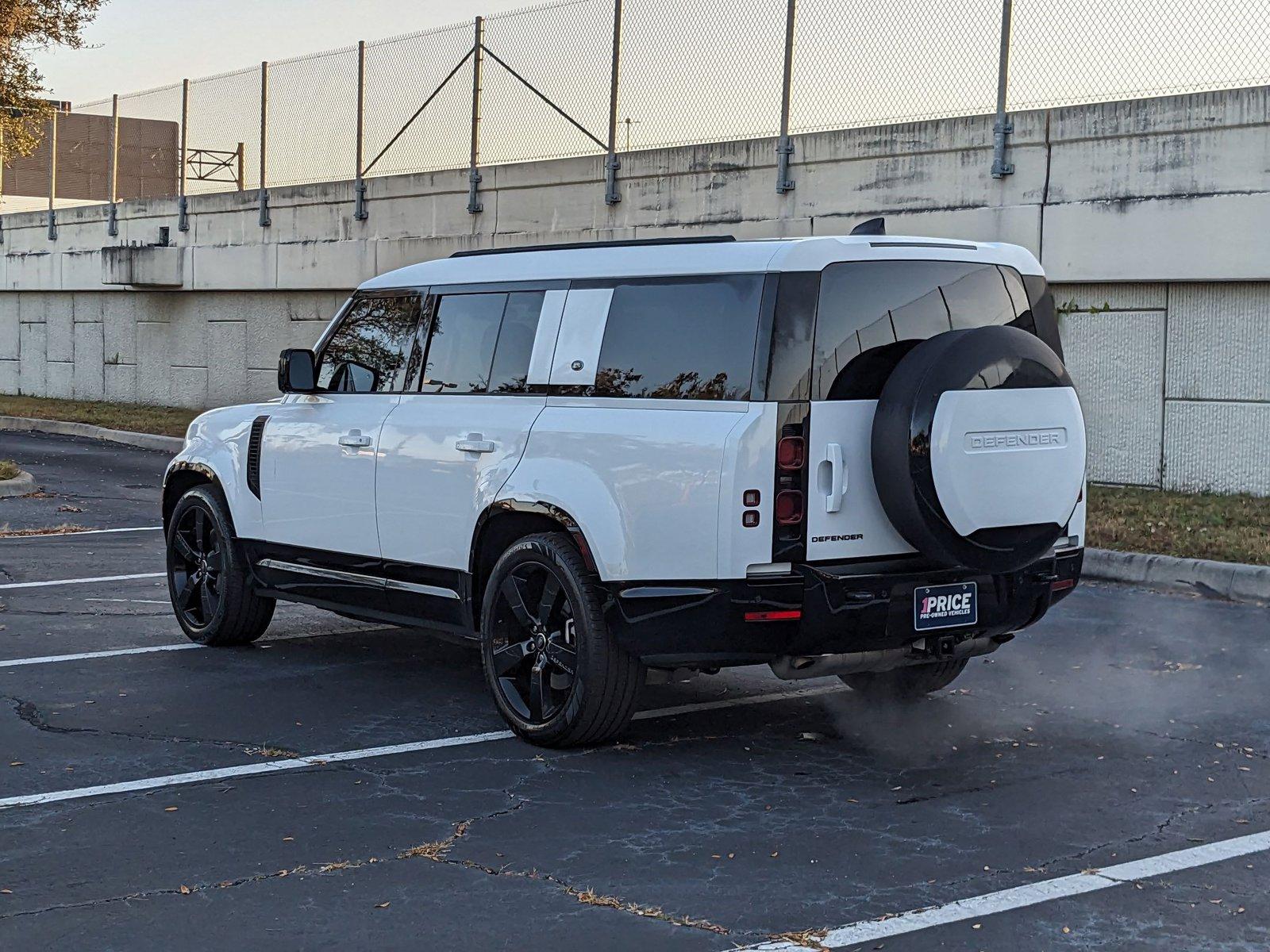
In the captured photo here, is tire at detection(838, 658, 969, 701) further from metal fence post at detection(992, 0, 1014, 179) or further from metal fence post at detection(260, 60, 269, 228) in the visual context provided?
metal fence post at detection(260, 60, 269, 228)

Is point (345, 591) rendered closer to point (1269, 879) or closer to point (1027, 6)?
point (1269, 879)

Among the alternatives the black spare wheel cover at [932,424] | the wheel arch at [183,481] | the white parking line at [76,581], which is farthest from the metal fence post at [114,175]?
the black spare wheel cover at [932,424]

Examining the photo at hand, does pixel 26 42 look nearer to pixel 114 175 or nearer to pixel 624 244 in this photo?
pixel 114 175

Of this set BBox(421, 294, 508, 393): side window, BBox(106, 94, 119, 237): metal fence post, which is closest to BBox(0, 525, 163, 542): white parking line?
BBox(421, 294, 508, 393): side window

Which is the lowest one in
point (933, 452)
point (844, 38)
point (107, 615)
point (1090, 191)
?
point (107, 615)

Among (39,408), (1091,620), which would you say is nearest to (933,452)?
(1091,620)

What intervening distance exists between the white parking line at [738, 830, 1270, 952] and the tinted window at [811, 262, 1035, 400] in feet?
6.43

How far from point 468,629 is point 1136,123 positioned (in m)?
10.2

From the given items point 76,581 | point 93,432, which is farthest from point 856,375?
point 93,432

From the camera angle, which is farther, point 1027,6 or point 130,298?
point 130,298

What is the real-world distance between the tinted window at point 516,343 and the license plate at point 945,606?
1892 mm

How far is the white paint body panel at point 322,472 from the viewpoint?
7574 millimetres

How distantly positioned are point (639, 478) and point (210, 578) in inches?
143

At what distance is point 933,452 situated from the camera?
586 centimetres
